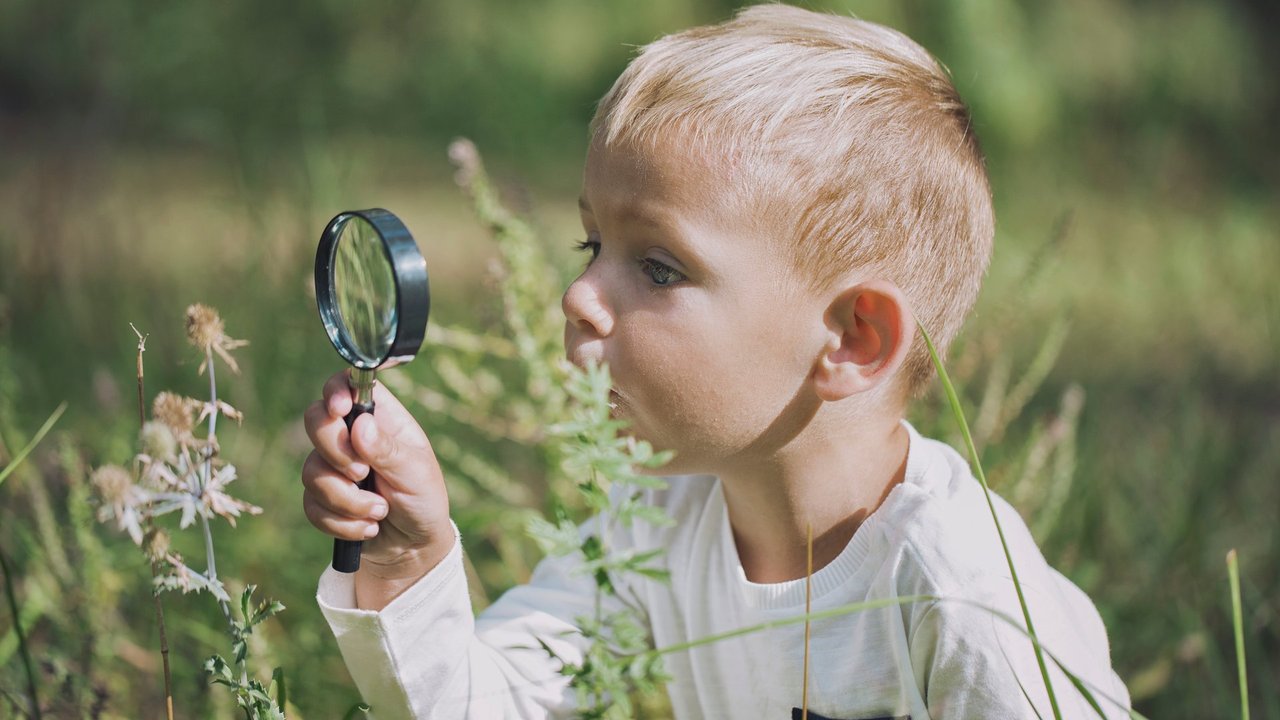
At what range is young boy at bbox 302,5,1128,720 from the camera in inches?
52.6

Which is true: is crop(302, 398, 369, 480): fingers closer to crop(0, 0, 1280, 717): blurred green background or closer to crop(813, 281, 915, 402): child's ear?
crop(0, 0, 1280, 717): blurred green background

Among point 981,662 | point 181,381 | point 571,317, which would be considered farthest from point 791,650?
point 181,381

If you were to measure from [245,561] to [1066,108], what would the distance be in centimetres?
387

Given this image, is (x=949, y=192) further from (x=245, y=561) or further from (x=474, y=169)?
(x=245, y=561)

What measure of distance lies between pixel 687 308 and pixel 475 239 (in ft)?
10.6

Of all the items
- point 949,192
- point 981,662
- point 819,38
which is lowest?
point 981,662

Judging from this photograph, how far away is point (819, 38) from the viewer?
60.4 inches

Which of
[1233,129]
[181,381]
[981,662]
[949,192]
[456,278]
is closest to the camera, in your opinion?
[981,662]

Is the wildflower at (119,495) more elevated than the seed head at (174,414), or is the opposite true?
the seed head at (174,414)

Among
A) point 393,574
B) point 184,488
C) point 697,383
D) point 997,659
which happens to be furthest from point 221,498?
point 997,659

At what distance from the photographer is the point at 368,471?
120cm

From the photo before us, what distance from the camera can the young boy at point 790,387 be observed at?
1.34 metres

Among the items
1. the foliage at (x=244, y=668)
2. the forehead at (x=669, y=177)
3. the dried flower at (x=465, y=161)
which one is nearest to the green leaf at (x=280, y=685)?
the foliage at (x=244, y=668)

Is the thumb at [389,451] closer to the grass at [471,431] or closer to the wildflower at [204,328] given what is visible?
the wildflower at [204,328]
